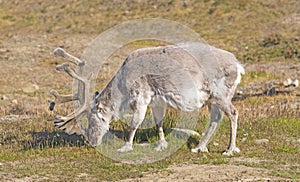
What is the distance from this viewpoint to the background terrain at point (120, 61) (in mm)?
11477

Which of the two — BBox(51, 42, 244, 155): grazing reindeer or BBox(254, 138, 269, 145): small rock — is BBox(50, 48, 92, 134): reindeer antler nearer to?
BBox(51, 42, 244, 155): grazing reindeer

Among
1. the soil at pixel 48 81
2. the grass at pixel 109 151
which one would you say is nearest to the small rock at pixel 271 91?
the soil at pixel 48 81

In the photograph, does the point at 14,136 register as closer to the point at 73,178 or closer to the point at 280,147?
the point at 73,178

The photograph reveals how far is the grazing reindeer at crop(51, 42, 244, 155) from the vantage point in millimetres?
12523

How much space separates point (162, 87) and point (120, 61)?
20.8m

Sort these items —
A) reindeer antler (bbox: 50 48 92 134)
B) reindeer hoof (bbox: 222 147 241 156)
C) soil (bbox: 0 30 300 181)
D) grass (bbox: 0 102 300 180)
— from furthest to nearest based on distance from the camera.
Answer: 1. reindeer antler (bbox: 50 48 92 134)
2. reindeer hoof (bbox: 222 147 241 156)
3. grass (bbox: 0 102 300 180)
4. soil (bbox: 0 30 300 181)

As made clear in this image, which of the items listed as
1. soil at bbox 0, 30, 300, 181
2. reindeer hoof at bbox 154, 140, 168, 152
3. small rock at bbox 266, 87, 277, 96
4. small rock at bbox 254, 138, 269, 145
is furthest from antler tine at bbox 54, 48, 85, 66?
small rock at bbox 266, 87, 277, 96

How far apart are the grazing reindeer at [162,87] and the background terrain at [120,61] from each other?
0.74 m

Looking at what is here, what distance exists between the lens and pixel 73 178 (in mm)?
10891

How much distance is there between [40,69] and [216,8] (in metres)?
17.3

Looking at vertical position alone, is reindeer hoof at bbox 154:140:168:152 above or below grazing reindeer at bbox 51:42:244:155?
below

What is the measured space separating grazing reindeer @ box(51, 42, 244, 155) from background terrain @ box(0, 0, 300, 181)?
74 cm

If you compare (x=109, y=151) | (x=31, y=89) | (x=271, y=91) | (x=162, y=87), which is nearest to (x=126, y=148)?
(x=109, y=151)

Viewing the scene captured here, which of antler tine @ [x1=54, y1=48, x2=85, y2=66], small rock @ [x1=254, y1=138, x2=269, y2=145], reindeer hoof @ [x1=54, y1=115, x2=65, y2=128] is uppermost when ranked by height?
antler tine @ [x1=54, y1=48, x2=85, y2=66]
